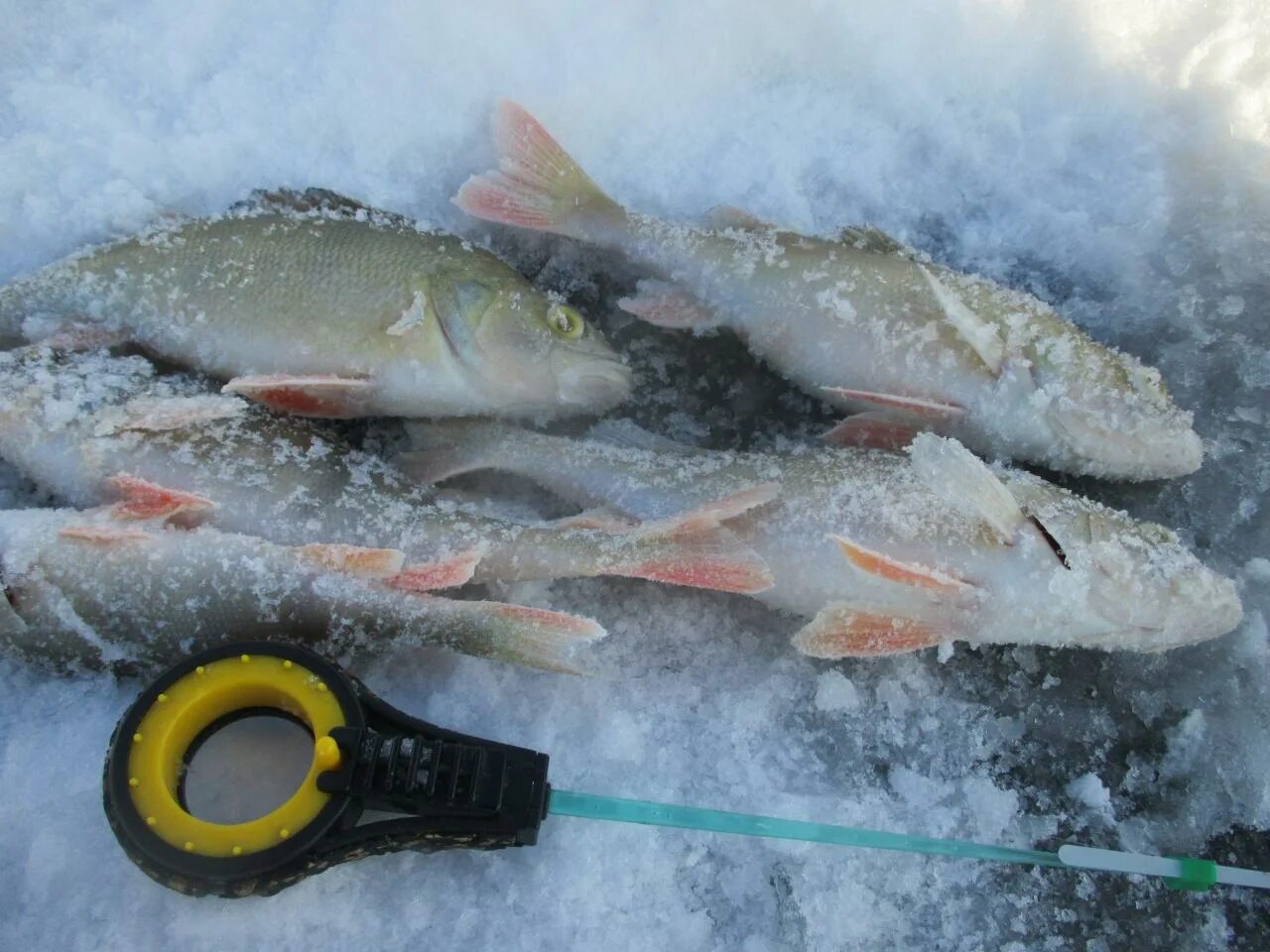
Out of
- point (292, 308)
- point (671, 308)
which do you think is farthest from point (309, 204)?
point (671, 308)

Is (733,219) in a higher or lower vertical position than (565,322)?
higher

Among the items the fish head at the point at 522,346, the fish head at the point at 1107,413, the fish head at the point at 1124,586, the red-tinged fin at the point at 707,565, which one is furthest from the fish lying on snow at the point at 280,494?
the fish head at the point at 1107,413

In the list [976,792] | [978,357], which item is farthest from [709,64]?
[976,792]

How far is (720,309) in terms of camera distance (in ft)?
7.38

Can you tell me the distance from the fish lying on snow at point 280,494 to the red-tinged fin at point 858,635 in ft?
0.45

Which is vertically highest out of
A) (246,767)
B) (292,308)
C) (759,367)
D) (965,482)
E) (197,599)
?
(965,482)

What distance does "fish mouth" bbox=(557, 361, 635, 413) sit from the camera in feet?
7.14

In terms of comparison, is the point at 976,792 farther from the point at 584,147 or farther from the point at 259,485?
the point at 584,147

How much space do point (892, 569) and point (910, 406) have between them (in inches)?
16.1

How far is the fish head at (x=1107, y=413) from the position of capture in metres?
2.08

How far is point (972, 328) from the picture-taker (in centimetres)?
206

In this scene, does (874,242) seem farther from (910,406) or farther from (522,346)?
(522,346)

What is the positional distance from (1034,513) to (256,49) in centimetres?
205

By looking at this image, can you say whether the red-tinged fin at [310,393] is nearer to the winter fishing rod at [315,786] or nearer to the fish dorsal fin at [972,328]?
the winter fishing rod at [315,786]
